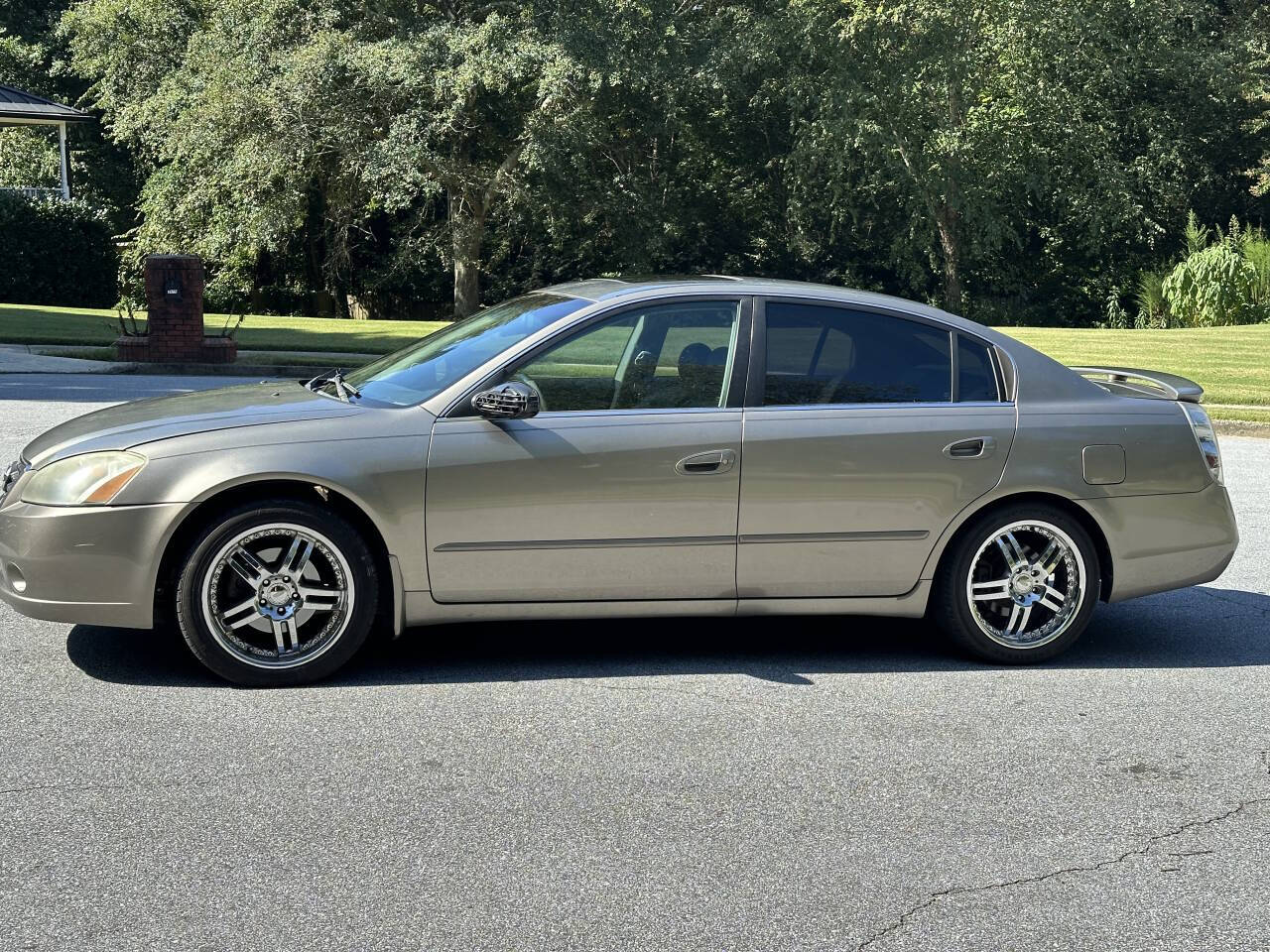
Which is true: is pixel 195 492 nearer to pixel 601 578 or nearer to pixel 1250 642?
pixel 601 578

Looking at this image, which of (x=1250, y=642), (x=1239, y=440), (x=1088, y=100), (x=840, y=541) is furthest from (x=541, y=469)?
(x=1088, y=100)

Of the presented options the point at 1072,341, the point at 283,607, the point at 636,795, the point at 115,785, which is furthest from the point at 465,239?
the point at 636,795

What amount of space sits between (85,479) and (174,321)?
49.9 ft

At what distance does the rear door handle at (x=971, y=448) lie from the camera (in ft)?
19.6

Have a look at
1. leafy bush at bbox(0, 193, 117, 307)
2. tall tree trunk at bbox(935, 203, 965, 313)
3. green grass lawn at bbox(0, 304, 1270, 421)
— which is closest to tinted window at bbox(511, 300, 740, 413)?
green grass lawn at bbox(0, 304, 1270, 421)

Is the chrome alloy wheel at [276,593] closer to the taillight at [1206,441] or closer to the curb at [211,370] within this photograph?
the taillight at [1206,441]

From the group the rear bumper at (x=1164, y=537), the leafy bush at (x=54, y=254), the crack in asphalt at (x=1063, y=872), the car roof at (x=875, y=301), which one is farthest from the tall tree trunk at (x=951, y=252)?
the crack in asphalt at (x=1063, y=872)

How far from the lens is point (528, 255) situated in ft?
132

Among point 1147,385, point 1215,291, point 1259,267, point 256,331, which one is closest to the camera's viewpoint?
point 1147,385

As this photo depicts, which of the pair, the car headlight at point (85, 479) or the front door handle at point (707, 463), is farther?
the front door handle at point (707, 463)

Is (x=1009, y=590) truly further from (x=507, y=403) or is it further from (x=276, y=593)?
(x=276, y=593)

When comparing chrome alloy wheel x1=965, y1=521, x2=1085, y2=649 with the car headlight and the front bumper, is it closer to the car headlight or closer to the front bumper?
the front bumper

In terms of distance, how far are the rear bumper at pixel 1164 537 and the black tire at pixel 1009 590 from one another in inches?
4.6

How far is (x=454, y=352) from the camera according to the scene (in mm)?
6148
